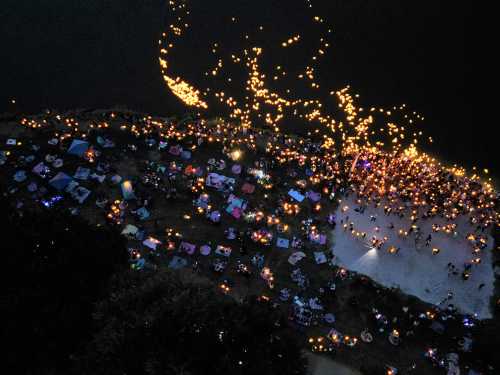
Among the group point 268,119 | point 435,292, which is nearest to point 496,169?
point 435,292

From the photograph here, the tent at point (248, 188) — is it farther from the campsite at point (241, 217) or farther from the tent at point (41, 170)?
the tent at point (41, 170)

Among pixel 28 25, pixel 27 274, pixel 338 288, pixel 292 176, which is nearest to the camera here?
pixel 27 274

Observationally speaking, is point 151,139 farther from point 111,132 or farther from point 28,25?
point 28,25

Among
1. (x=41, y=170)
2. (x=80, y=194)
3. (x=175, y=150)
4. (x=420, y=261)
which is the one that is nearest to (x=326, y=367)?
(x=420, y=261)

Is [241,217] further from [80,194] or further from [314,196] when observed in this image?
[80,194]


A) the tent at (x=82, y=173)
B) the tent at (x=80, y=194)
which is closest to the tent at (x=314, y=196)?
the tent at (x=80, y=194)

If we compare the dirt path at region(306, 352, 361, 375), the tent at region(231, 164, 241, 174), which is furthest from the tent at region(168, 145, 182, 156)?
the dirt path at region(306, 352, 361, 375)

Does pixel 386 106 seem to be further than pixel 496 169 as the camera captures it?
Yes
